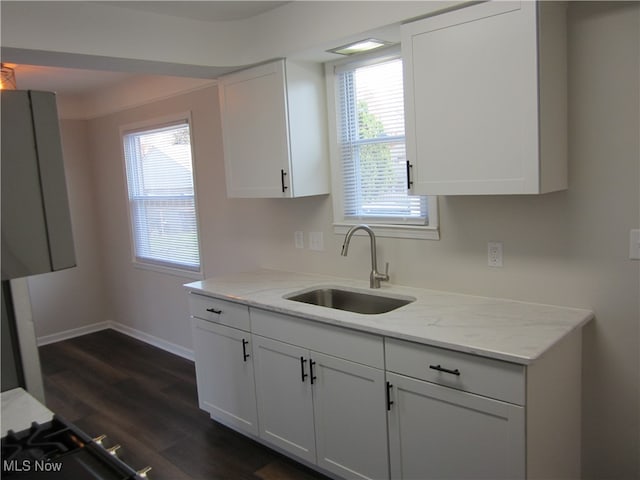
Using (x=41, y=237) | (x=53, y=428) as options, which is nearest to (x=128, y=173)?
(x=53, y=428)

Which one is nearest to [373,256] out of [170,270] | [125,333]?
[170,270]

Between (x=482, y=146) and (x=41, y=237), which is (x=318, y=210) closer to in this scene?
(x=482, y=146)

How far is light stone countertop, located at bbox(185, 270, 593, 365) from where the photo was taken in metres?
1.93

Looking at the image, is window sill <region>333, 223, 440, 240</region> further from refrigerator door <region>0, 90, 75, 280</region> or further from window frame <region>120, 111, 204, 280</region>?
refrigerator door <region>0, 90, 75, 280</region>

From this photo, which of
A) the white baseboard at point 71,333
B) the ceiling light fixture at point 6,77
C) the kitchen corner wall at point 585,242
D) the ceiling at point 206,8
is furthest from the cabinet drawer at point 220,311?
the white baseboard at point 71,333

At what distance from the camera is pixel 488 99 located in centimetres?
213

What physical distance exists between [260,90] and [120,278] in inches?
127

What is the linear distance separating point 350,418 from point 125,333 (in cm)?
378

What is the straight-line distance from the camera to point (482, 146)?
7.15 feet

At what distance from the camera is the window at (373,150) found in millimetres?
2834

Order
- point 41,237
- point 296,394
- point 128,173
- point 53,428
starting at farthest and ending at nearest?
point 128,173
point 296,394
point 53,428
point 41,237

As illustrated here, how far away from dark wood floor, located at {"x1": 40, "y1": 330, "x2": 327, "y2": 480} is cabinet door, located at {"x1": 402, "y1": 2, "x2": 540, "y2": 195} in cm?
177

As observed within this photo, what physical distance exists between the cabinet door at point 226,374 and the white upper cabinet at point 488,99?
4.71ft

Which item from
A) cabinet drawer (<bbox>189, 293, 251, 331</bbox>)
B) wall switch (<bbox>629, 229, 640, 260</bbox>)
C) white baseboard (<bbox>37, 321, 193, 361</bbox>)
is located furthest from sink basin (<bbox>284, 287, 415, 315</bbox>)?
white baseboard (<bbox>37, 321, 193, 361</bbox>)
